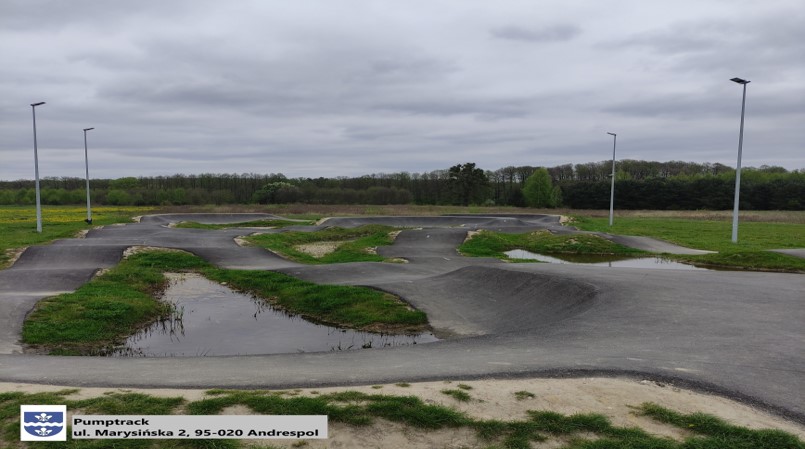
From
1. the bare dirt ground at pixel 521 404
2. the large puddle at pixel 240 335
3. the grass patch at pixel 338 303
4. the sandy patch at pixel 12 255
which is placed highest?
the bare dirt ground at pixel 521 404

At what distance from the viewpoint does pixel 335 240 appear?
33.1 m

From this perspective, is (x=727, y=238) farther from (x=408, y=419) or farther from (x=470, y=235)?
(x=408, y=419)

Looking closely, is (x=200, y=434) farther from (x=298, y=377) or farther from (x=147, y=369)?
(x=147, y=369)

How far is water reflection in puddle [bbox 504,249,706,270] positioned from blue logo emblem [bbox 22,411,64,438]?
2132 centimetres

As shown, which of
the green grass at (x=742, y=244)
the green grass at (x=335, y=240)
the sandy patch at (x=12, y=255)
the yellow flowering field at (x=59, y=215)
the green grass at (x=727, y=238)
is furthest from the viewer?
the yellow flowering field at (x=59, y=215)

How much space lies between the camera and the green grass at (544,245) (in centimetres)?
2728

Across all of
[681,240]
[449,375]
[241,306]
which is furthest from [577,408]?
[681,240]

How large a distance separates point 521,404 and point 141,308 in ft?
39.5

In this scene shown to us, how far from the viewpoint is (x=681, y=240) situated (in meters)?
32.0

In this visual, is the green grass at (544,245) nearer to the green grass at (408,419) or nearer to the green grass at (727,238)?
the green grass at (727,238)

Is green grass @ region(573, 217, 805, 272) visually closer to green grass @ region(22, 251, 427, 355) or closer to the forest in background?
green grass @ region(22, 251, 427, 355)

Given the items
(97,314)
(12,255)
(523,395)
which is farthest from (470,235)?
(523,395)

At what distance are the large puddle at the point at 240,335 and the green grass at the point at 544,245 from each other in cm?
1464

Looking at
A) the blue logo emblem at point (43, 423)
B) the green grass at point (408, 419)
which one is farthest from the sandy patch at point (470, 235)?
the blue logo emblem at point (43, 423)
